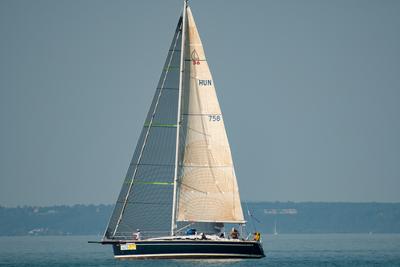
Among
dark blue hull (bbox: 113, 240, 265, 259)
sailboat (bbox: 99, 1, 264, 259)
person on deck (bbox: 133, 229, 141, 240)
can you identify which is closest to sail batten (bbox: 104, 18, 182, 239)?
sailboat (bbox: 99, 1, 264, 259)

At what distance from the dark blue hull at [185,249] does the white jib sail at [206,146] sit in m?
1.99

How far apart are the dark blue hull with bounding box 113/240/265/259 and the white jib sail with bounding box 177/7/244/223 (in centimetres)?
199

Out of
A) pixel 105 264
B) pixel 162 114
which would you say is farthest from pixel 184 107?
pixel 105 264

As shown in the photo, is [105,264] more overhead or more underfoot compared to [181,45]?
more underfoot

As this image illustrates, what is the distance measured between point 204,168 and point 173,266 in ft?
21.0

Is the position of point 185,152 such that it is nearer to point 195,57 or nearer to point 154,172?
point 154,172

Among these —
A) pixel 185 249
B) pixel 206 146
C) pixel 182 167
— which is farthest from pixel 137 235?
A: pixel 206 146

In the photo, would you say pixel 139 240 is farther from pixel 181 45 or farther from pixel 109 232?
pixel 181 45

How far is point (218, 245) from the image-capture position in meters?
61.2

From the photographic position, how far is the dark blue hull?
60688 millimetres

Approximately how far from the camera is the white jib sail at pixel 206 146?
6281 cm

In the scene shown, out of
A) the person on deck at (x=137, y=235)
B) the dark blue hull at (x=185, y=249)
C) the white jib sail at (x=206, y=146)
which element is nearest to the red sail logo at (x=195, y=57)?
the white jib sail at (x=206, y=146)

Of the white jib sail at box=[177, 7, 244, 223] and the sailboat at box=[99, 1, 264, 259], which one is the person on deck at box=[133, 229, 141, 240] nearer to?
the sailboat at box=[99, 1, 264, 259]

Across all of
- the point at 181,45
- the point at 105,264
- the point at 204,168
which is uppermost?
the point at 181,45
